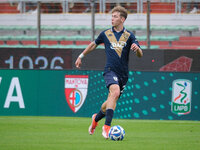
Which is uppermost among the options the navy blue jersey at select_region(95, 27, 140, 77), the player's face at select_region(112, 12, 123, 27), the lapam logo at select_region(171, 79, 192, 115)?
the player's face at select_region(112, 12, 123, 27)

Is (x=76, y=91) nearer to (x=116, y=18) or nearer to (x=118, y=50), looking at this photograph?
(x=118, y=50)

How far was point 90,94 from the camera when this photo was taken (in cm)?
1318

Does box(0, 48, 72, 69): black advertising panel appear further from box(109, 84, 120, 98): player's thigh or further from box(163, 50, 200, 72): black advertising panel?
box(109, 84, 120, 98): player's thigh

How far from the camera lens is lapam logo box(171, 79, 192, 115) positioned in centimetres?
1289

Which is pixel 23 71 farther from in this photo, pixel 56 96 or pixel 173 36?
pixel 173 36

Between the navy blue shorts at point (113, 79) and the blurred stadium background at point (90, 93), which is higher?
the navy blue shorts at point (113, 79)

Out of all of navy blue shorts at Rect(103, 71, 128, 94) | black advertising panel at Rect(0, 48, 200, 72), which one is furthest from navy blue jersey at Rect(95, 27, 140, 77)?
black advertising panel at Rect(0, 48, 200, 72)

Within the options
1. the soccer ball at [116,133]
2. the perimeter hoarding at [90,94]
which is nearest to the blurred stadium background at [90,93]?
the perimeter hoarding at [90,94]

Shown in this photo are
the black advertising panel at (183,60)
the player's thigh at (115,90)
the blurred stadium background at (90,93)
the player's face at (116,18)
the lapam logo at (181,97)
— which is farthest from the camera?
the black advertising panel at (183,60)

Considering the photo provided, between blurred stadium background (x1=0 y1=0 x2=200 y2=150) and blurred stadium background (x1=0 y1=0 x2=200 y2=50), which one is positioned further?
blurred stadium background (x1=0 y1=0 x2=200 y2=50)

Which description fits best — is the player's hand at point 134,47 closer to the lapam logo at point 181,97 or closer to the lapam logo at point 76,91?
the lapam logo at point 181,97

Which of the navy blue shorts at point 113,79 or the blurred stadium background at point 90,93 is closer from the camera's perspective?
the navy blue shorts at point 113,79

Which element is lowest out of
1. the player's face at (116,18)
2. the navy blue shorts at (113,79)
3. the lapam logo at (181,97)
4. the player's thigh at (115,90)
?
the lapam logo at (181,97)

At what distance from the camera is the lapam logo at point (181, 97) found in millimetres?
12891
